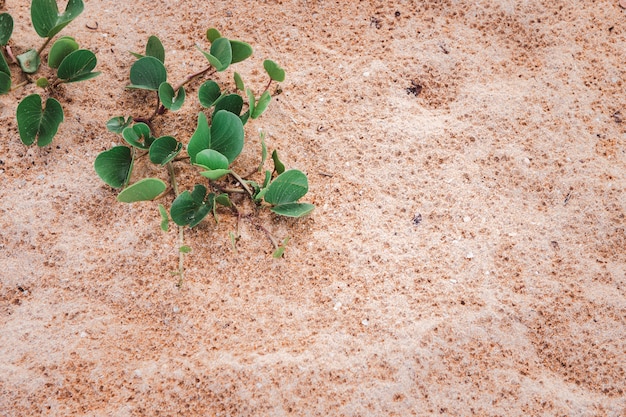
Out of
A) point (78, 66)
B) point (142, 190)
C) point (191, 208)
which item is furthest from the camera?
point (78, 66)

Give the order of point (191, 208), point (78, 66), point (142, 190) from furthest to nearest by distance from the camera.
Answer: point (78, 66) → point (191, 208) → point (142, 190)

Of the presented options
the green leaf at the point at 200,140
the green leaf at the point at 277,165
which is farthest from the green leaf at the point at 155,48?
the green leaf at the point at 277,165

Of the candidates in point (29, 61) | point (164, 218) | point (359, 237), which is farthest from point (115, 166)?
point (359, 237)

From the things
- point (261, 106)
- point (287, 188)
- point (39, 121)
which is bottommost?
point (39, 121)

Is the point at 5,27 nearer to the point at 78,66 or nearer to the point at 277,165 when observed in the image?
the point at 78,66

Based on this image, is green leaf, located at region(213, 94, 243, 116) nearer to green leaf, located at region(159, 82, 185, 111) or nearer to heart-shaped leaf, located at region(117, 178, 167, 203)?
green leaf, located at region(159, 82, 185, 111)

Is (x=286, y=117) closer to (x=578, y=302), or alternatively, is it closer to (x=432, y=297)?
(x=432, y=297)

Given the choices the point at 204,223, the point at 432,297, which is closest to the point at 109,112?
the point at 204,223

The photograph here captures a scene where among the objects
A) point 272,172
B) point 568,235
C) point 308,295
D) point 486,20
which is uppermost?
point 486,20
